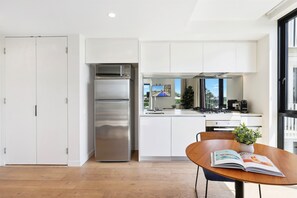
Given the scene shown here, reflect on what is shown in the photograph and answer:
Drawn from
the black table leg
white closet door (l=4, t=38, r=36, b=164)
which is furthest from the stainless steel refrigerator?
the black table leg

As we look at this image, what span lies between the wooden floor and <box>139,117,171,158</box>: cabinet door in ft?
0.69

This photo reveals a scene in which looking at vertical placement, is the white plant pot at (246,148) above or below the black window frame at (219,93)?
below

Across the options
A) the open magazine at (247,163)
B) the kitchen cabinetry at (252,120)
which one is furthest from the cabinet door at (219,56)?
the open magazine at (247,163)

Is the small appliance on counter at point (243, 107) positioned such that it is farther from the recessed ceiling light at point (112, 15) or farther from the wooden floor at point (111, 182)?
the recessed ceiling light at point (112, 15)

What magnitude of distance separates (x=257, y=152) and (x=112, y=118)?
243 centimetres

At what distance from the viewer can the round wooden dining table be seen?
1028 mm

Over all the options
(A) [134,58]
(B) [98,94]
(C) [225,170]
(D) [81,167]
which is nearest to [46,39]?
(B) [98,94]

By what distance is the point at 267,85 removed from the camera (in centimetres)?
322

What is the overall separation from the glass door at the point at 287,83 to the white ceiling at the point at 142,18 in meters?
0.27

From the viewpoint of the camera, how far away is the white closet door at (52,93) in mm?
3297

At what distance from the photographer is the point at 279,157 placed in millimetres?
1406

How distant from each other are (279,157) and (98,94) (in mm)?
2798

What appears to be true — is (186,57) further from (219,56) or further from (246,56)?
(246,56)

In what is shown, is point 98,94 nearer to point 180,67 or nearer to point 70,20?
point 70,20
